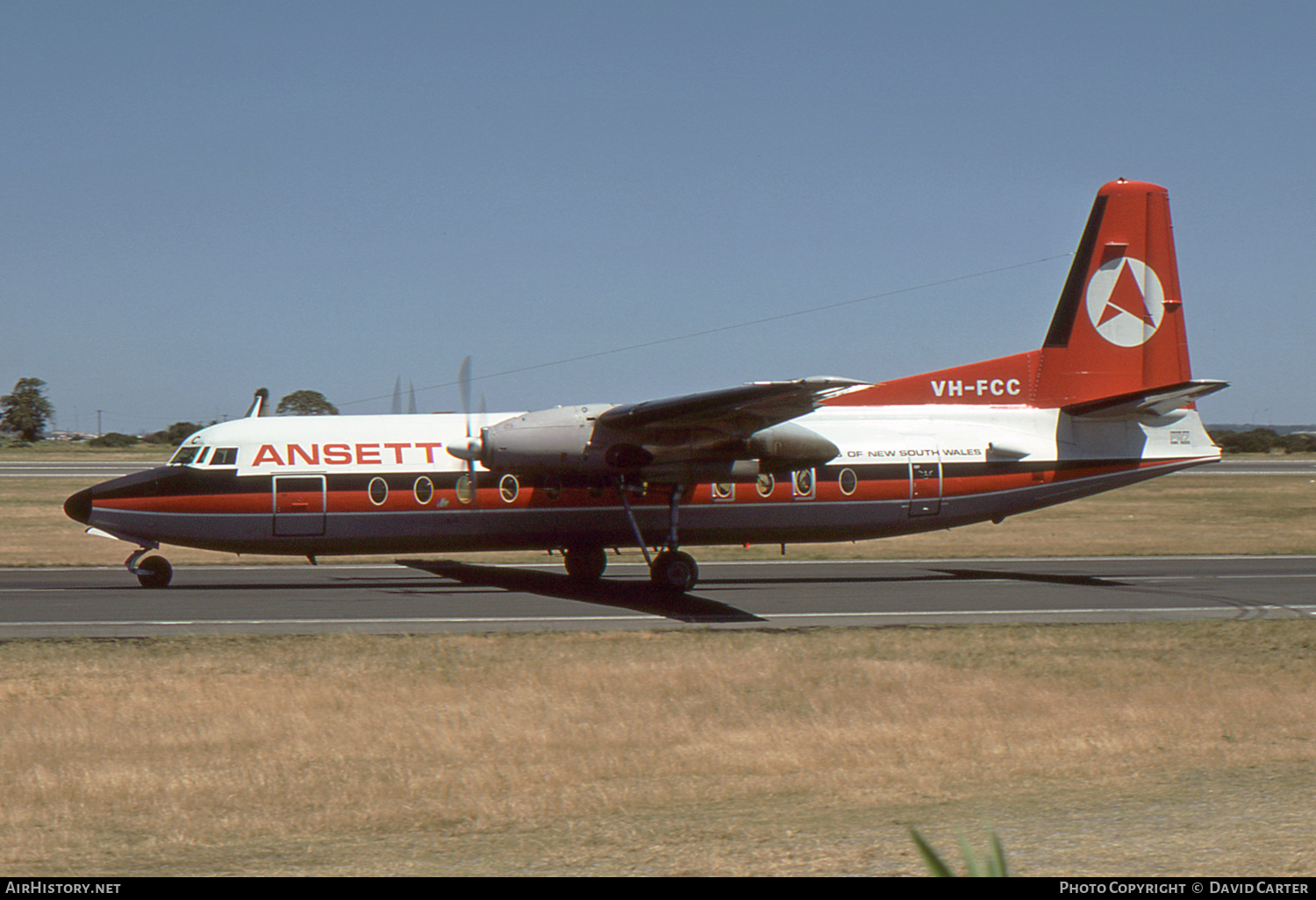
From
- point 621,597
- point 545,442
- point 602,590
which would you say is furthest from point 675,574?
point 545,442

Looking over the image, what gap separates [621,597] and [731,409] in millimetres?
4511

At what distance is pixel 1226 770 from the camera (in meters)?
10.0

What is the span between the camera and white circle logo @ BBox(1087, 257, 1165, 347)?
2577 cm

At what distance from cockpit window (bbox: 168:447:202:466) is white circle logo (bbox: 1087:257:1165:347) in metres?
20.1

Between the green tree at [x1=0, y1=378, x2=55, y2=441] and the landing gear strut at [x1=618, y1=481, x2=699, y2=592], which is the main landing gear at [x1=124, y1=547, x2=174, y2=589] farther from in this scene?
the green tree at [x1=0, y1=378, x2=55, y2=441]

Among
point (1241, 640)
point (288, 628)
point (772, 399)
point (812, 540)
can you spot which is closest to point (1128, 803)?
point (1241, 640)

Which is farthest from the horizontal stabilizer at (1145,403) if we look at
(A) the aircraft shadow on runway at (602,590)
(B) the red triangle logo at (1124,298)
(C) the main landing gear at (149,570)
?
(C) the main landing gear at (149,570)

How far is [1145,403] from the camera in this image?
76.6ft

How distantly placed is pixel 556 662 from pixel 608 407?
23.2 feet

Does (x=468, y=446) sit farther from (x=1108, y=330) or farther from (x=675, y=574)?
(x=1108, y=330)

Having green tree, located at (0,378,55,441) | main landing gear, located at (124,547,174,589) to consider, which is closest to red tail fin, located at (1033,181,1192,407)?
main landing gear, located at (124,547,174,589)

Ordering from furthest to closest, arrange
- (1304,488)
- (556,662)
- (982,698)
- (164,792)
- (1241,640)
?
1. (1304,488)
2. (1241,640)
3. (556,662)
4. (982,698)
5. (164,792)

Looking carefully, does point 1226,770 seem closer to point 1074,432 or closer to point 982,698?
point 982,698

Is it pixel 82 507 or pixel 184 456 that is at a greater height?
pixel 184 456
